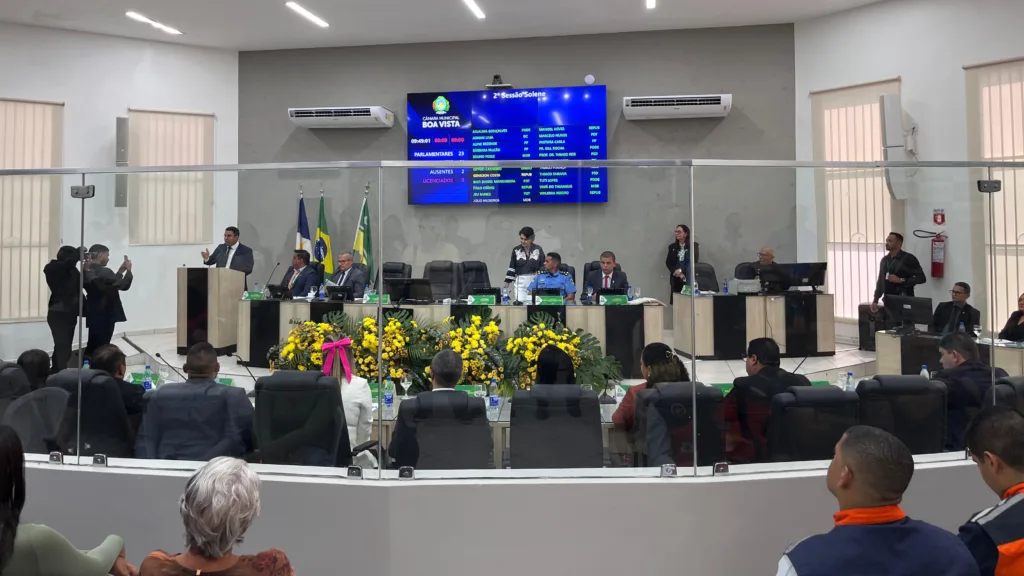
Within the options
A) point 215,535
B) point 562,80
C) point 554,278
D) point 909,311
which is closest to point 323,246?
point 554,278

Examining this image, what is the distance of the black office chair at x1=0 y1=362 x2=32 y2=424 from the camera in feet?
10.7

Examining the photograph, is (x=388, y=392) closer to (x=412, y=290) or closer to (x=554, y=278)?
(x=412, y=290)

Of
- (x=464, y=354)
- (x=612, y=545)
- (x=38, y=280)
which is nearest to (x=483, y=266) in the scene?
(x=464, y=354)

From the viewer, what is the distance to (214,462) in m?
1.72

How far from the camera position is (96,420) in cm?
307

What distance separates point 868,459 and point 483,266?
6.08 feet

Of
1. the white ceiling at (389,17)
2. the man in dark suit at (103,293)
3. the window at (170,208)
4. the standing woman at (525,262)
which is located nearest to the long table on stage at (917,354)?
the standing woman at (525,262)

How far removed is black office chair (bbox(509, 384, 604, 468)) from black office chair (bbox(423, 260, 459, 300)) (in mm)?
582

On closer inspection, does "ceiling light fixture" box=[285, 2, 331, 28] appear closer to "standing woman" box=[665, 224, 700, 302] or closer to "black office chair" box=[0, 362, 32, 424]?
"black office chair" box=[0, 362, 32, 424]

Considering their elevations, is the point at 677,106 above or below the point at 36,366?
above

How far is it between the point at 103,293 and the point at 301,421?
3.91ft

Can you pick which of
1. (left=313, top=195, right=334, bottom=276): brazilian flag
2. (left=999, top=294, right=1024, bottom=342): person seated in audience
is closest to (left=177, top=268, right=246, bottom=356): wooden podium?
(left=313, top=195, right=334, bottom=276): brazilian flag

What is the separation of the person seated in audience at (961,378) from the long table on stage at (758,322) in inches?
23.9

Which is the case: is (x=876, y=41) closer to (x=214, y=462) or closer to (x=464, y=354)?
(x=464, y=354)
